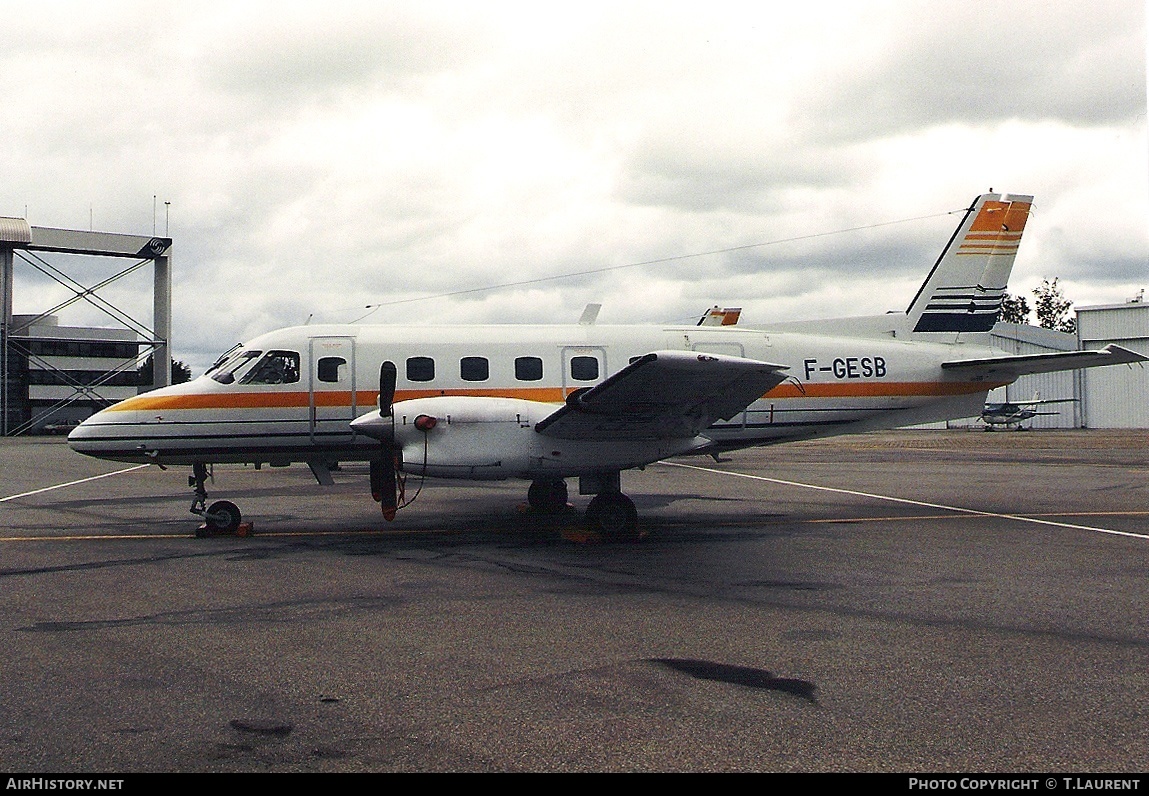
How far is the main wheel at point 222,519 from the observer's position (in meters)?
12.5

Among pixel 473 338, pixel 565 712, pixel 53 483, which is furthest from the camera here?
pixel 53 483

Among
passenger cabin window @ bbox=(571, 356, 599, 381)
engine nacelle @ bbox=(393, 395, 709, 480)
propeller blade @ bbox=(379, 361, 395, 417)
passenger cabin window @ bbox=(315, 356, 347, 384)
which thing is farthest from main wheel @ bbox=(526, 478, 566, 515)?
propeller blade @ bbox=(379, 361, 395, 417)

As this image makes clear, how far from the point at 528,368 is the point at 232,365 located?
456 cm

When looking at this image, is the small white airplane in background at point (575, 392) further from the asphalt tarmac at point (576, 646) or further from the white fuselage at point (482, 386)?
the asphalt tarmac at point (576, 646)

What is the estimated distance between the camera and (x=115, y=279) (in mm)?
62469

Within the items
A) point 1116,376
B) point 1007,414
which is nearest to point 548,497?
point 1007,414

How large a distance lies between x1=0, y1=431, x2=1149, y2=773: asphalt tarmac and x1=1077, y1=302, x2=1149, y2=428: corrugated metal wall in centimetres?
5375

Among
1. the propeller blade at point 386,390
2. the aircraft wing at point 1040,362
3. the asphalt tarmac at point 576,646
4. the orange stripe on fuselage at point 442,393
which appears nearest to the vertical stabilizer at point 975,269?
the aircraft wing at point 1040,362

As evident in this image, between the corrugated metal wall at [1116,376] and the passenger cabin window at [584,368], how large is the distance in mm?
57434

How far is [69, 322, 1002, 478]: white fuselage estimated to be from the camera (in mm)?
12594

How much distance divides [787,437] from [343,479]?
1290 cm

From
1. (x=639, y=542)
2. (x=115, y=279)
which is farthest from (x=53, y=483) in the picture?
(x=115, y=279)

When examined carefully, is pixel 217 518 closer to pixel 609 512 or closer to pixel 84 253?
pixel 609 512

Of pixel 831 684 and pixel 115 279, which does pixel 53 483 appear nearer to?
pixel 831 684
